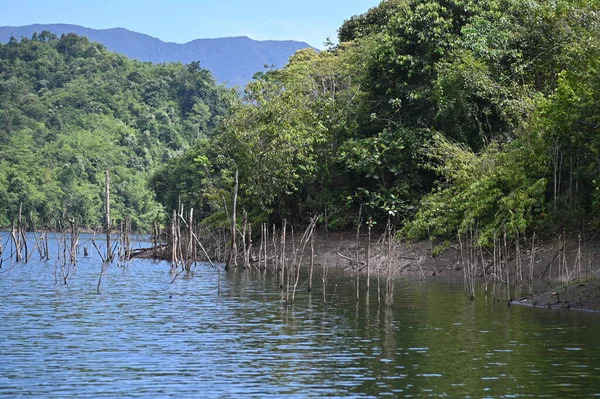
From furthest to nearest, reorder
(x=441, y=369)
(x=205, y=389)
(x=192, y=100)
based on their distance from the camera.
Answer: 1. (x=192, y=100)
2. (x=441, y=369)
3. (x=205, y=389)

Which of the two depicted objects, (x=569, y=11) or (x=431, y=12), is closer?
(x=569, y=11)

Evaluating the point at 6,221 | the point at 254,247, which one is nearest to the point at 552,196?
the point at 254,247

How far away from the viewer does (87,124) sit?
98000 mm

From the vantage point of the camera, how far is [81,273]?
37.4m

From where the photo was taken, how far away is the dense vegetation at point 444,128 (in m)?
30.2

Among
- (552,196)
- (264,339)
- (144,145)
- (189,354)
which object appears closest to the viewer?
(189,354)

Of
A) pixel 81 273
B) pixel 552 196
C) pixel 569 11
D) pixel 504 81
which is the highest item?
pixel 569 11

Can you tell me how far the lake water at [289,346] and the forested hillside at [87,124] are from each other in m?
55.2

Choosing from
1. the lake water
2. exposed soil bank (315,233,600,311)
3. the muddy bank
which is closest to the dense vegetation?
exposed soil bank (315,233,600,311)

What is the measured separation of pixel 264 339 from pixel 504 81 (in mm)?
20117

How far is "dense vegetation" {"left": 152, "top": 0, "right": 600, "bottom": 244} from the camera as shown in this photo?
99.0 ft

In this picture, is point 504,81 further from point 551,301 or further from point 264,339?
point 264,339

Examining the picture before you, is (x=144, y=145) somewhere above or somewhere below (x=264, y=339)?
above

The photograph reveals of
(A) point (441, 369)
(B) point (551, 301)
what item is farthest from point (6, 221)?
(A) point (441, 369)
